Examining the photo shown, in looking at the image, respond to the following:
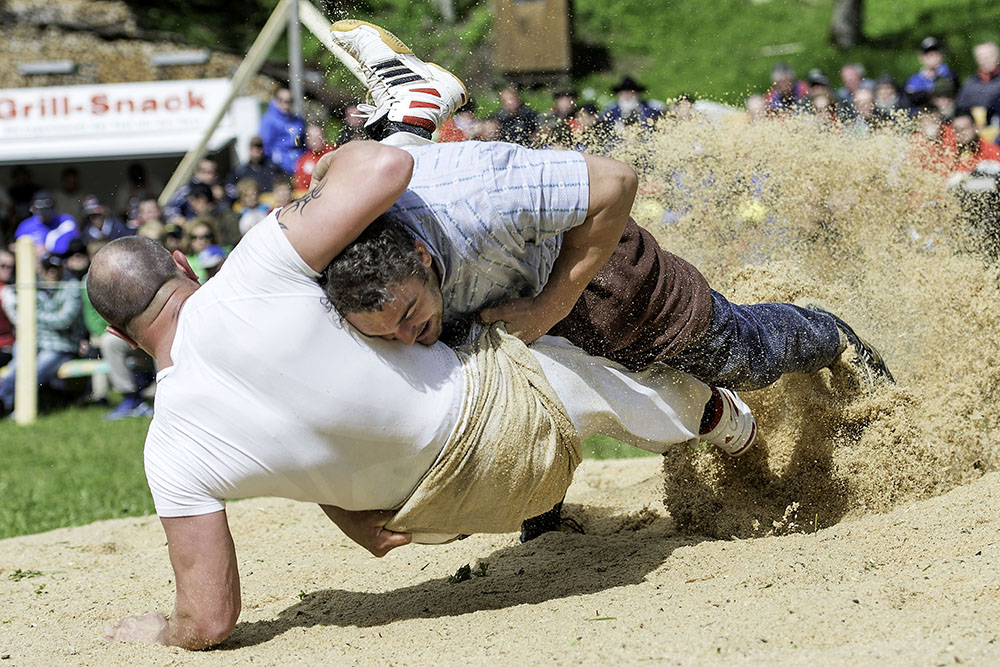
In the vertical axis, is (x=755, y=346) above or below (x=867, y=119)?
above

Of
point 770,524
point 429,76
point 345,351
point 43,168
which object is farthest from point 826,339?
point 43,168

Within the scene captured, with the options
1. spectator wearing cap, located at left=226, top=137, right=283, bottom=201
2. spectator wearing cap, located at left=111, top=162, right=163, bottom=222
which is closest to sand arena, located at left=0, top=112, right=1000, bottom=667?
spectator wearing cap, located at left=226, top=137, right=283, bottom=201

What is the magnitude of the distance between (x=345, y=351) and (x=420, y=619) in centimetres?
94

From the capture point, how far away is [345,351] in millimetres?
2762

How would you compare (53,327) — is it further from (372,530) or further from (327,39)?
(372,530)

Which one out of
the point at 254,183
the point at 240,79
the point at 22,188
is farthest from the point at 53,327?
the point at 22,188

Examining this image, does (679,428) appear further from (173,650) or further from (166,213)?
(166,213)

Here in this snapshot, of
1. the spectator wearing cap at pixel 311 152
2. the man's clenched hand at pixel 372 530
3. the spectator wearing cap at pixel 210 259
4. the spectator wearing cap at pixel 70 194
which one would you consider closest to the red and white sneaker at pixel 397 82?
the spectator wearing cap at pixel 311 152

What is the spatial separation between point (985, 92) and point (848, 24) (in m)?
7.70

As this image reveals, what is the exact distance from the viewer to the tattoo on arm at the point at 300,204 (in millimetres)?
2682

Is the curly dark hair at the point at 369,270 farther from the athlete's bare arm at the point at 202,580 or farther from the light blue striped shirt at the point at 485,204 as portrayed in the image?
the athlete's bare arm at the point at 202,580

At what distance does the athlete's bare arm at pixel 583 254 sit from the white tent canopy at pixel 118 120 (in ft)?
30.7

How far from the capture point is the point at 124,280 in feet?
9.60

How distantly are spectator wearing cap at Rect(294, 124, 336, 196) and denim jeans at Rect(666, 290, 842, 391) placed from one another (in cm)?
203
